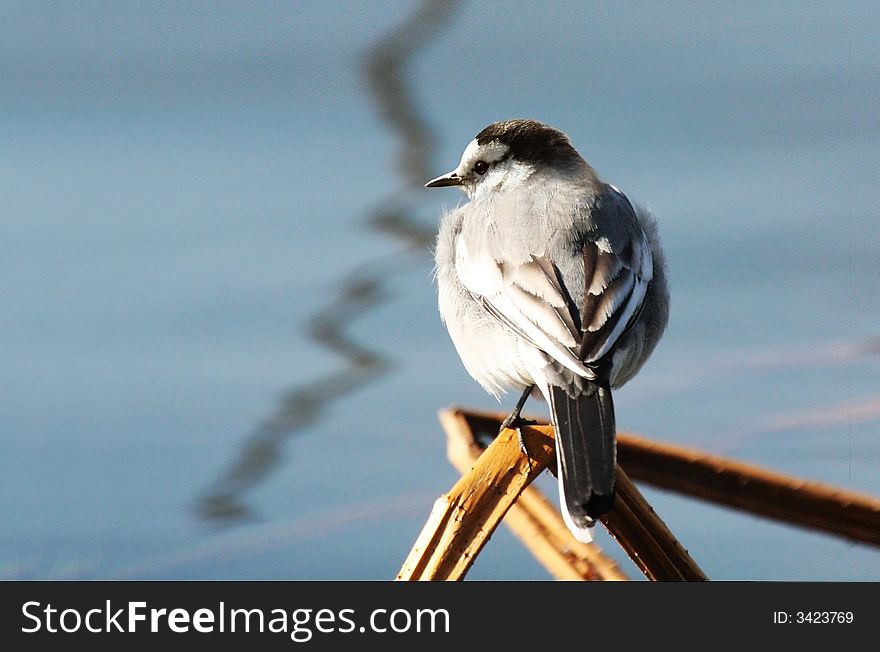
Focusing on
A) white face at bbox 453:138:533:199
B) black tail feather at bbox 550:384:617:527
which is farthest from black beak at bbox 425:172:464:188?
black tail feather at bbox 550:384:617:527

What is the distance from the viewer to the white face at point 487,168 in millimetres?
2354

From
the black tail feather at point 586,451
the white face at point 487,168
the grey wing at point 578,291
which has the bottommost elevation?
the black tail feather at point 586,451

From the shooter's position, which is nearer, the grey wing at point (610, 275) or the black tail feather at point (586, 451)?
the black tail feather at point (586, 451)

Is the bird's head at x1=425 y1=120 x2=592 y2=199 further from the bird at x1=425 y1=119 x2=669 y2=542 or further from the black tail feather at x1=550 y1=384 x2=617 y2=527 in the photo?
the black tail feather at x1=550 y1=384 x2=617 y2=527

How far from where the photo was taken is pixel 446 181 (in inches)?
97.5

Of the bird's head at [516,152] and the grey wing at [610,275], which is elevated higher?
the bird's head at [516,152]

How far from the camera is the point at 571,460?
1.43 m

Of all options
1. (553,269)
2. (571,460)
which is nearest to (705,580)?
(571,460)

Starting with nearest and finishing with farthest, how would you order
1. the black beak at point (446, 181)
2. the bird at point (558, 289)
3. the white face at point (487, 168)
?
1. the bird at point (558, 289)
2. the white face at point (487, 168)
3. the black beak at point (446, 181)

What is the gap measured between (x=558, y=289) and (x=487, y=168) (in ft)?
2.22

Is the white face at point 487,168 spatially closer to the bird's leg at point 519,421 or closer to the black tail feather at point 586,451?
the bird's leg at point 519,421

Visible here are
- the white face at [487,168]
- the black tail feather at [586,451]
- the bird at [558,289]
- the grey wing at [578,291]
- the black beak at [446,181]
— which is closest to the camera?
the black tail feather at [586,451]

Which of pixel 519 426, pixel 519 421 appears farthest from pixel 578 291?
pixel 519 426

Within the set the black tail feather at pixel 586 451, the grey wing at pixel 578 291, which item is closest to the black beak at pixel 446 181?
the grey wing at pixel 578 291
